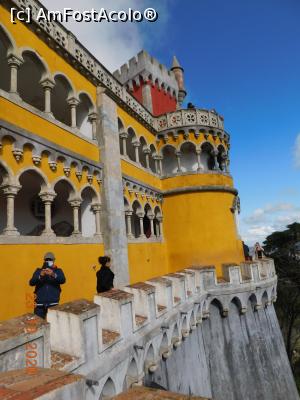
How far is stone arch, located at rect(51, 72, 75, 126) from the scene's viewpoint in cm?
941

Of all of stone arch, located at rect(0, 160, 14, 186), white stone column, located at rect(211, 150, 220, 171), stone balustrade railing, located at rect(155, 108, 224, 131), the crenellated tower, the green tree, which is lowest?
the green tree

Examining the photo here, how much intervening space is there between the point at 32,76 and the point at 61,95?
1366 millimetres

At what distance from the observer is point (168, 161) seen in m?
16.5

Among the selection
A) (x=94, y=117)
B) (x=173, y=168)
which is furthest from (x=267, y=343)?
(x=94, y=117)

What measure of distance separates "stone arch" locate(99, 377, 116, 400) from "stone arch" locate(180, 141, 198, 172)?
42.1 ft

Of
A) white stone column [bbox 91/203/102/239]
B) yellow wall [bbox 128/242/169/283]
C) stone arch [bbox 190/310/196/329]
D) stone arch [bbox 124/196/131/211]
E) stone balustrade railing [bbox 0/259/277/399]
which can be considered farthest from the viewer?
stone arch [bbox 124/196/131/211]

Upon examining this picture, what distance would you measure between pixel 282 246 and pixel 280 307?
714cm

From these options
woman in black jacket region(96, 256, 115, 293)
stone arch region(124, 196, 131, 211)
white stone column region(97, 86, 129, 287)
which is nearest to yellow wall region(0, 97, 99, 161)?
white stone column region(97, 86, 129, 287)

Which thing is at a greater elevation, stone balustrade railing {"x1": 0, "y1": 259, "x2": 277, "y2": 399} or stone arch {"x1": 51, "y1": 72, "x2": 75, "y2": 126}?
stone arch {"x1": 51, "y1": 72, "x2": 75, "y2": 126}

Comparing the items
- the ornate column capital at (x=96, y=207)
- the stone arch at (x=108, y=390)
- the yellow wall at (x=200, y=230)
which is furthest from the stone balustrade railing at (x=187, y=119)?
the stone arch at (x=108, y=390)

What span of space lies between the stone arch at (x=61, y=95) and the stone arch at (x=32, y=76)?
486 millimetres

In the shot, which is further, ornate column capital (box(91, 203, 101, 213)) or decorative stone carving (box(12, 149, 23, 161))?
ornate column capital (box(91, 203, 101, 213))

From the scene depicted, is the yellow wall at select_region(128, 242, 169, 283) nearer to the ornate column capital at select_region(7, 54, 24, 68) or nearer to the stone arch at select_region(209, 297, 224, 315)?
the stone arch at select_region(209, 297, 224, 315)

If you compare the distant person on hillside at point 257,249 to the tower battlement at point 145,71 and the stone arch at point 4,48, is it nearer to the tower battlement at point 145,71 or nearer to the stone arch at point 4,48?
the tower battlement at point 145,71
